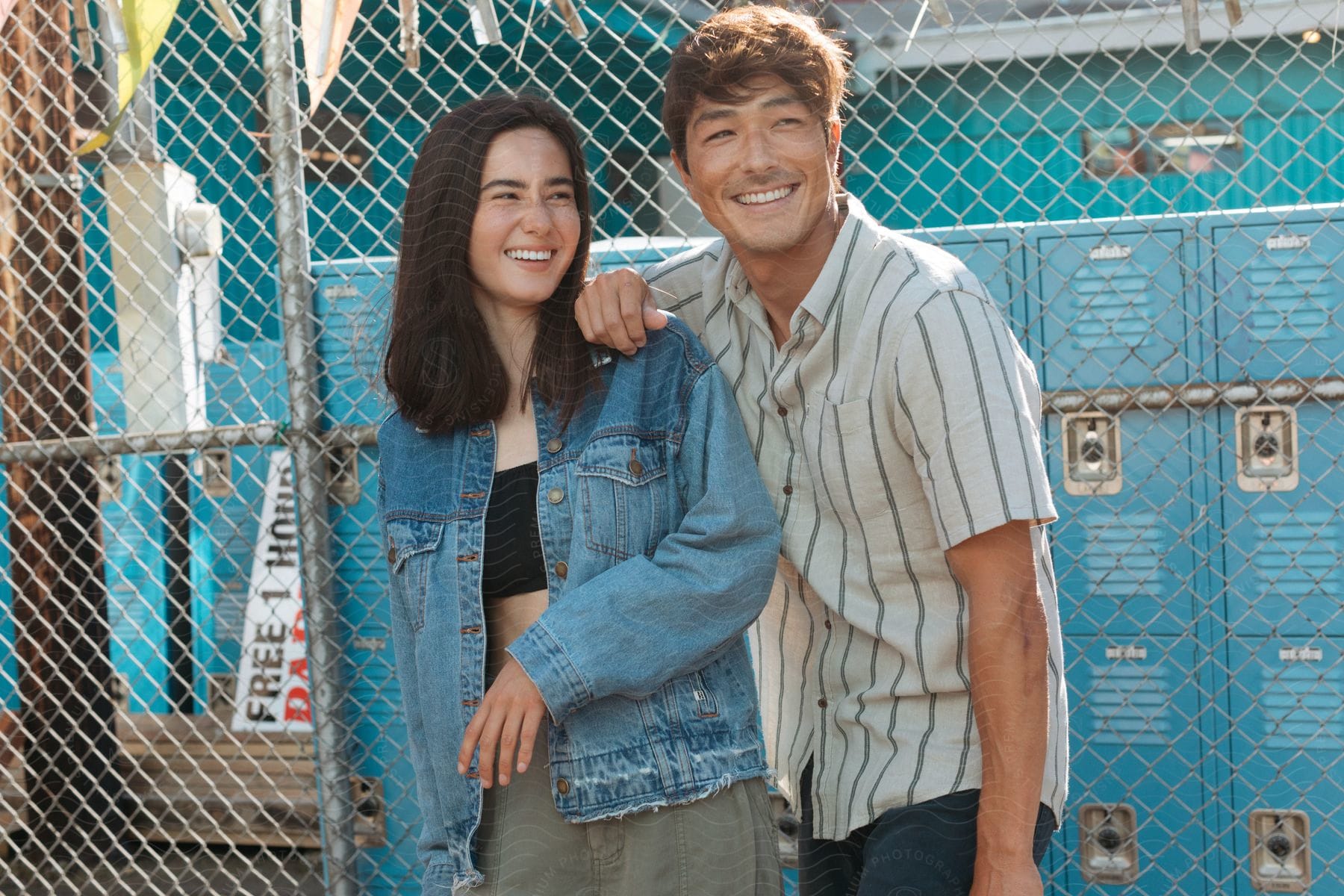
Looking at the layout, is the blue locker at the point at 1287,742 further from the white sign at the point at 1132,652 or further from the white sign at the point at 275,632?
the white sign at the point at 275,632

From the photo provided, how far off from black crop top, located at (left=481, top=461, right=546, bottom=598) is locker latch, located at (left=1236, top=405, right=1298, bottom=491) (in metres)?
1.87

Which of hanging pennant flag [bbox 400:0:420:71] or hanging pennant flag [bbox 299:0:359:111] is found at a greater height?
hanging pennant flag [bbox 400:0:420:71]

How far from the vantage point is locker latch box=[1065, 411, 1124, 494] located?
114 inches

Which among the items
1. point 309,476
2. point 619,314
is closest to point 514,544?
point 619,314

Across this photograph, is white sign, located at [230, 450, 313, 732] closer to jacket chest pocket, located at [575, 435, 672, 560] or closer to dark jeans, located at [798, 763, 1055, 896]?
jacket chest pocket, located at [575, 435, 672, 560]

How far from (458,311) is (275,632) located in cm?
301

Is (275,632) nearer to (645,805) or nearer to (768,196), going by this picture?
(645,805)

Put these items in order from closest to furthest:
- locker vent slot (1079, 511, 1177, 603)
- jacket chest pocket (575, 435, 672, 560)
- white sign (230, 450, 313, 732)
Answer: jacket chest pocket (575, 435, 672, 560), locker vent slot (1079, 511, 1177, 603), white sign (230, 450, 313, 732)

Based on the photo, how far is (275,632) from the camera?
4484 millimetres

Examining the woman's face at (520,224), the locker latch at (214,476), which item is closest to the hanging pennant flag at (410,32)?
the woman's face at (520,224)

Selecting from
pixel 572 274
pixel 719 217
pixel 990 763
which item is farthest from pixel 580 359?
pixel 990 763

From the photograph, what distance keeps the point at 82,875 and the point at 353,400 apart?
Result: 2397 millimetres

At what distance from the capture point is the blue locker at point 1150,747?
2908 millimetres

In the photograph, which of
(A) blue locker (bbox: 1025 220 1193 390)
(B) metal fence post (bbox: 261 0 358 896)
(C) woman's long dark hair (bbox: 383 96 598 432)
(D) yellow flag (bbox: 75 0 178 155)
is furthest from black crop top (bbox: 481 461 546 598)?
(A) blue locker (bbox: 1025 220 1193 390)
